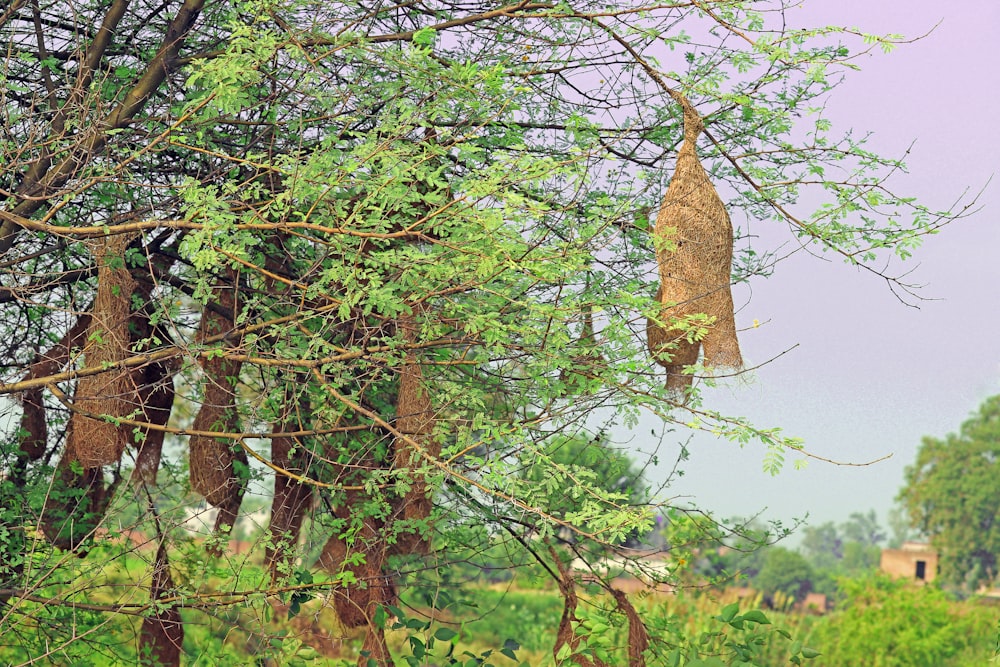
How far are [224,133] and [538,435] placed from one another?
3.44 m

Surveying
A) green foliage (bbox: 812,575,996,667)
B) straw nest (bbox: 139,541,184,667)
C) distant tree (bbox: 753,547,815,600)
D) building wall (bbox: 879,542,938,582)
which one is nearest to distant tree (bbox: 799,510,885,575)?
building wall (bbox: 879,542,938,582)

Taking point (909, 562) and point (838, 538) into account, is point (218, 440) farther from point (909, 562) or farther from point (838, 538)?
point (838, 538)

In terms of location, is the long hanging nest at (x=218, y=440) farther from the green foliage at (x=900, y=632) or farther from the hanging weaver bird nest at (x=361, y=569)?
the green foliage at (x=900, y=632)

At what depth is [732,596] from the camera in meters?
18.6

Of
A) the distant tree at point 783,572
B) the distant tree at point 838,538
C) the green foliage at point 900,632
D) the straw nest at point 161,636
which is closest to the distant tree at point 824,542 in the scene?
the distant tree at point 838,538

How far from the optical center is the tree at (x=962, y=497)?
42156 mm

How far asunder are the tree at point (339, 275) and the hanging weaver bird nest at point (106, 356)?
2 centimetres

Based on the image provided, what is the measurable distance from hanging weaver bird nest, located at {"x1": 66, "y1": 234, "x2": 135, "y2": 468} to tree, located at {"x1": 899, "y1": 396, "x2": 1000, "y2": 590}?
1616 inches

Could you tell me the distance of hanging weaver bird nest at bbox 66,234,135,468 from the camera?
6.95m

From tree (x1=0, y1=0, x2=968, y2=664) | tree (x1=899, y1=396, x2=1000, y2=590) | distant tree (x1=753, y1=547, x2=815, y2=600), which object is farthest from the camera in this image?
distant tree (x1=753, y1=547, x2=815, y2=600)

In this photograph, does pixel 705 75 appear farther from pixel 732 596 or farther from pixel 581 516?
pixel 732 596

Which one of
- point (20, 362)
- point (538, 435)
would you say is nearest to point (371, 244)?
point (538, 435)

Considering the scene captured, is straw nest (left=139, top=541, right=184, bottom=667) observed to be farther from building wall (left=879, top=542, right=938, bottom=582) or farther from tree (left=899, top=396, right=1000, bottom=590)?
building wall (left=879, top=542, right=938, bottom=582)

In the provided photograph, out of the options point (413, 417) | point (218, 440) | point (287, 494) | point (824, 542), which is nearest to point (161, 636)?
point (287, 494)
